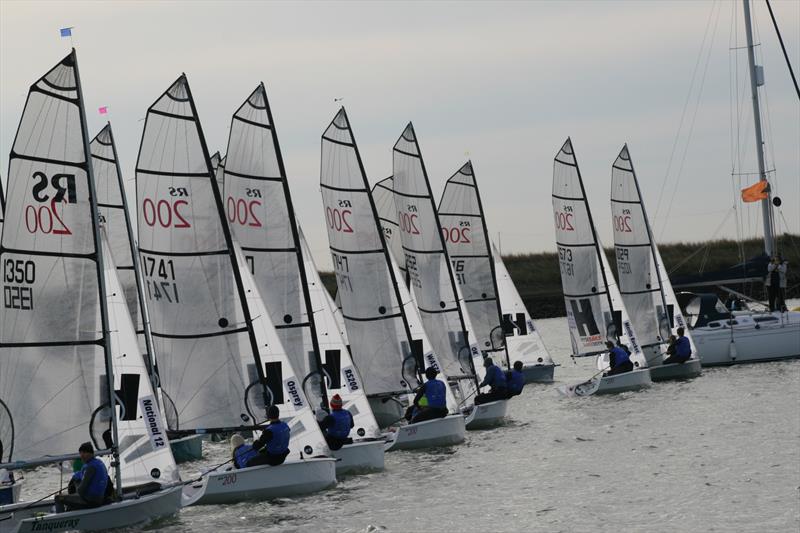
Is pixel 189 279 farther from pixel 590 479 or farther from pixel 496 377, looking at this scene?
pixel 496 377

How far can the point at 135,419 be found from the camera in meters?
16.8

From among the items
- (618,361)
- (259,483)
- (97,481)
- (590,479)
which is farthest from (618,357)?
(97,481)

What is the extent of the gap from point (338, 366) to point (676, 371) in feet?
45.0

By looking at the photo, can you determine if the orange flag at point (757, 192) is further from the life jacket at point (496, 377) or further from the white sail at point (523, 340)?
the life jacket at point (496, 377)

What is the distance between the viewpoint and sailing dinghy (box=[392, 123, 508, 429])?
28.5 metres

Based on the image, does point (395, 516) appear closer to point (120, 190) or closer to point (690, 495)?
point (690, 495)

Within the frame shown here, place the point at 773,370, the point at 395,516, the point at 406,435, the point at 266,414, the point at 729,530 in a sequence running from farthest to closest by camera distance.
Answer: the point at 773,370 → the point at 406,435 → the point at 266,414 → the point at 395,516 → the point at 729,530

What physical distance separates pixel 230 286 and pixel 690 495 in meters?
7.47

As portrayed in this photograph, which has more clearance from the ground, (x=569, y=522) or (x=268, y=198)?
(x=268, y=198)

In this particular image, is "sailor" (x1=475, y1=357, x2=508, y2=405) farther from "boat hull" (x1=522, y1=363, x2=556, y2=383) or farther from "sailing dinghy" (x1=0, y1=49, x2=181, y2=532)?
"sailing dinghy" (x1=0, y1=49, x2=181, y2=532)

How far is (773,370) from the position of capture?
3381 centimetres

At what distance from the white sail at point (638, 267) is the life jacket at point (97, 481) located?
70.2ft

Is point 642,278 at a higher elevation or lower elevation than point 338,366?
higher

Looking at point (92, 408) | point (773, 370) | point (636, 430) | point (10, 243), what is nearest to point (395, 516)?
point (92, 408)
